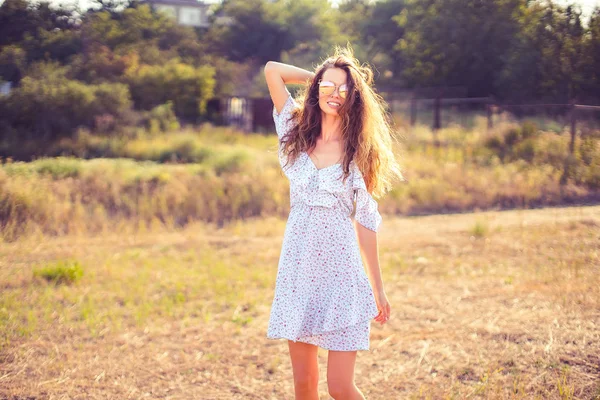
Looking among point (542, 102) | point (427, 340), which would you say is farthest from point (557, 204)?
point (427, 340)

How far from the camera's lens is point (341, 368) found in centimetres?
225

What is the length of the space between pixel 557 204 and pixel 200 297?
750cm

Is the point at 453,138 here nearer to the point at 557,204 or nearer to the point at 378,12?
the point at 557,204

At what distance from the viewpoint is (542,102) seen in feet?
42.9

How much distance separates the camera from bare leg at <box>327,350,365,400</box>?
2.22m

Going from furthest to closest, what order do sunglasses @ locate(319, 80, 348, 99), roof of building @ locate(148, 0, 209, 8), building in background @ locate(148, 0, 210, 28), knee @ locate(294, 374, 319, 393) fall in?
building in background @ locate(148, 0, 210, 28)
roof of building @ locate(148, 0, 209, 8)
sunglasses @ locate(319, 80, 348, 99)
knee @ locate(294, 374, 319, 393)

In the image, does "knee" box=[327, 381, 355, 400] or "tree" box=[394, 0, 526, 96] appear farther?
"tree" box=[394, 0, 526, 96]

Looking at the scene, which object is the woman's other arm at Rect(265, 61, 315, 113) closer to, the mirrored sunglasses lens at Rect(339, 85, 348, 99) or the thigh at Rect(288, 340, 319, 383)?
the mirrored sunglasses lens at Rect(339, 85, 348, 99)

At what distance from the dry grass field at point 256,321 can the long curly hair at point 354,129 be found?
147cm

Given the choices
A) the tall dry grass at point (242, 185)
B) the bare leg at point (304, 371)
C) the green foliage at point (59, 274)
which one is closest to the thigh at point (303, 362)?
the bare leg at point (304, 371)

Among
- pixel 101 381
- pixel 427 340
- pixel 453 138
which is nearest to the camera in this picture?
pixel 101 381

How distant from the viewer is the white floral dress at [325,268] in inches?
90.4

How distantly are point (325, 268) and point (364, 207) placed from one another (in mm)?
298

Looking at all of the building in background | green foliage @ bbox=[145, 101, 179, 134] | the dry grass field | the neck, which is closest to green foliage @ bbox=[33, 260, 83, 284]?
the dry grass field
